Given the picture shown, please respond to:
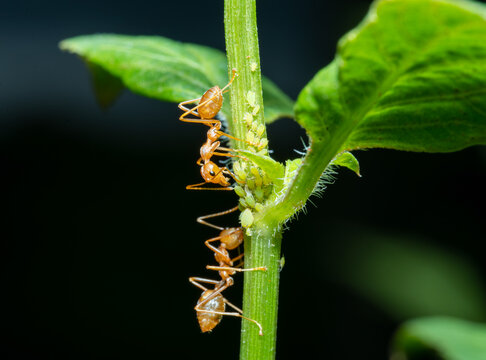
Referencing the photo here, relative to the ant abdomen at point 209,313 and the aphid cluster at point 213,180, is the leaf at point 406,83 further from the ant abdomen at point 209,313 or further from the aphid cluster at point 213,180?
the ant abdomen at point 209,313

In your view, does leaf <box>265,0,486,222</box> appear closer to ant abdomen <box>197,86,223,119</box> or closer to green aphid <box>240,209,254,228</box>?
green aphid <box>240,209,254,228</box>

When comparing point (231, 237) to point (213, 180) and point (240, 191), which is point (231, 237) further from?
point (240, 191)

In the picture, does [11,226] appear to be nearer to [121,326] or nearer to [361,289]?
[121,326]

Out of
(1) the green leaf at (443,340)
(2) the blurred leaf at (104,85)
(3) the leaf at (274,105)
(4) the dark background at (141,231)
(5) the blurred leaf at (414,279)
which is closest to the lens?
(3) the leaf at (274,105)

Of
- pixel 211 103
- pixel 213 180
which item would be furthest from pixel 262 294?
pixel 211 103

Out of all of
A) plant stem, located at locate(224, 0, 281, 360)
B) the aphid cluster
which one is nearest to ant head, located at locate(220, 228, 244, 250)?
the aphid cluster

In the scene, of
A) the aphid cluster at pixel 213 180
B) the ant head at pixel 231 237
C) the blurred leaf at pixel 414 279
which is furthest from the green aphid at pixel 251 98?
the blurred leaf at pixel 414 279

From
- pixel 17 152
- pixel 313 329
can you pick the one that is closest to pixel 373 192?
pixel 313 329
